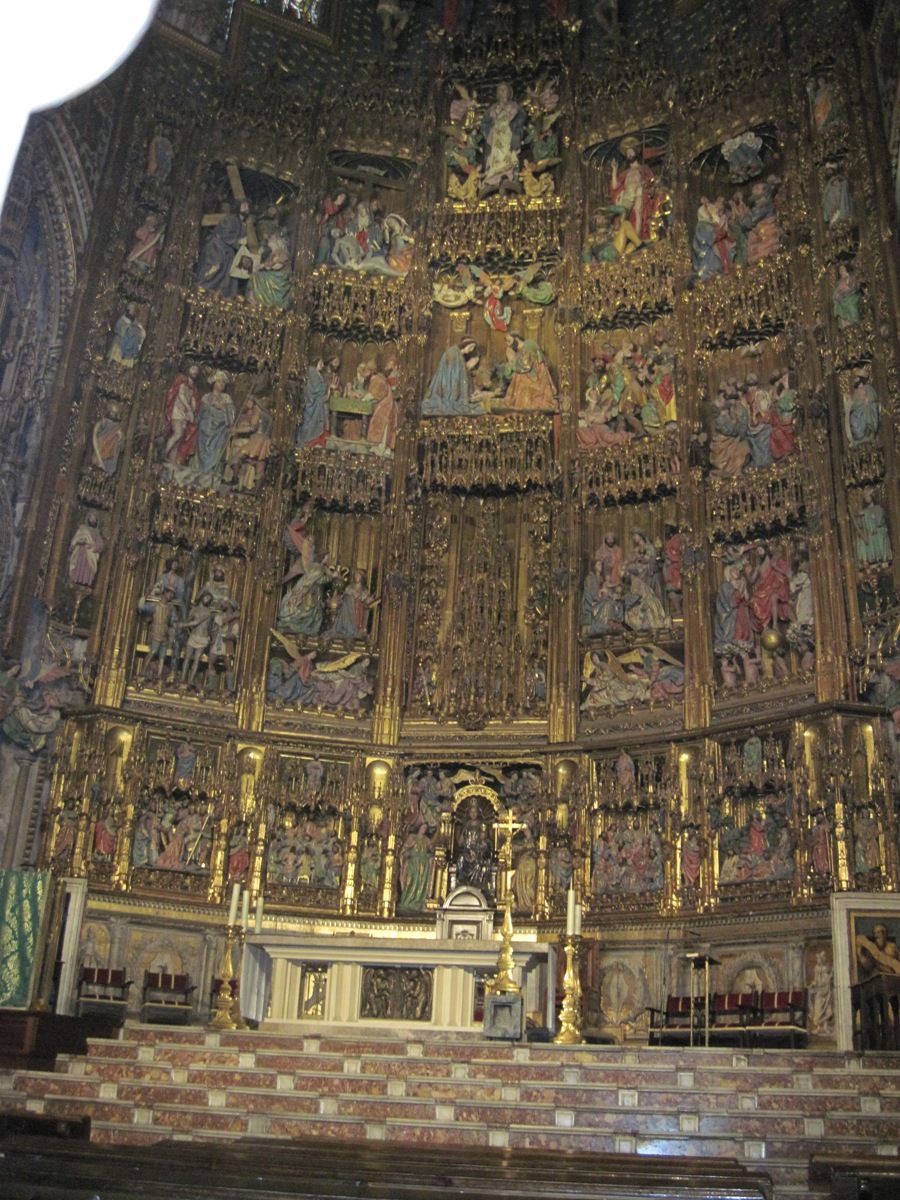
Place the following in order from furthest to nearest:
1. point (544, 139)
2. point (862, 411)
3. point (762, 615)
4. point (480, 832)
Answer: point (544, 139), point (480, 832), point (762, 615), point (862, 411)

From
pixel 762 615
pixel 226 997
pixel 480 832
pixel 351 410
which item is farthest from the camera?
pixel 351 410

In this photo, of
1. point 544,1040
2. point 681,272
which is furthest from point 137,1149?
point 681,272

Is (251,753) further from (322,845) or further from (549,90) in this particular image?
(549,90)

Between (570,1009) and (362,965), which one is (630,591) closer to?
(362,965)

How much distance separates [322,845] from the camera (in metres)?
17.4

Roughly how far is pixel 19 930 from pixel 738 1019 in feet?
26.5

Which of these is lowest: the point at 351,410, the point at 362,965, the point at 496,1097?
the point at 496,1097

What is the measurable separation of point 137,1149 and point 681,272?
1586 cm

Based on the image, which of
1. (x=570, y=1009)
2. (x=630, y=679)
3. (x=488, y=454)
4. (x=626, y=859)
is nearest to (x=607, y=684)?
(x=630, y=679)

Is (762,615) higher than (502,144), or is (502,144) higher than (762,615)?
(502,144)

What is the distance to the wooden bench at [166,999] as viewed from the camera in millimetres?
15266

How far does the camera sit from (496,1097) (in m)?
10.9

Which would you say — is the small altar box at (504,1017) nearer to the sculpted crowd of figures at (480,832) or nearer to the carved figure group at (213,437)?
the sculpted crowd of figures at (480,832)

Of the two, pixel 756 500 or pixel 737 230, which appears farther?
pixel 737 230
